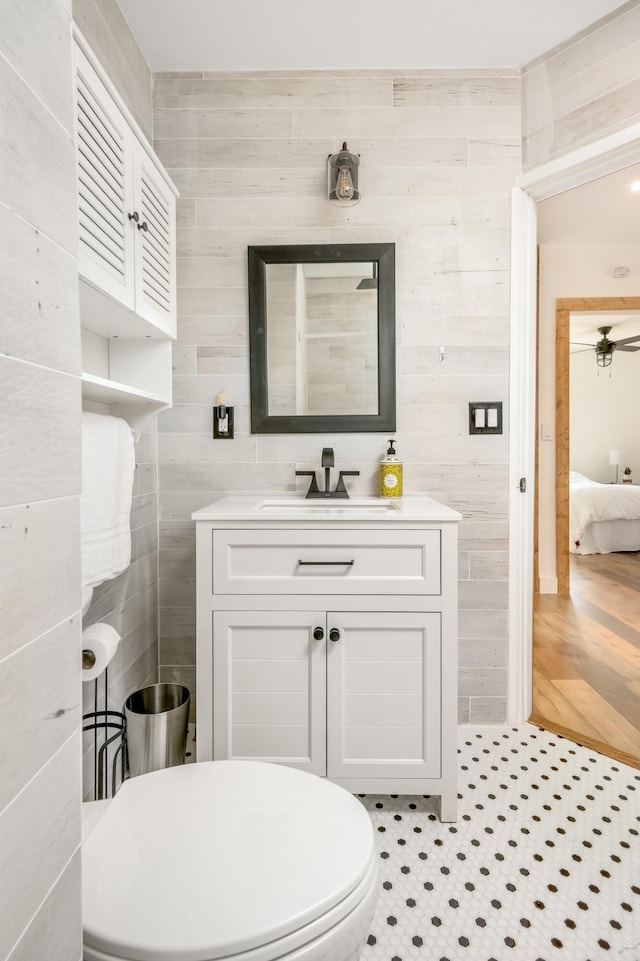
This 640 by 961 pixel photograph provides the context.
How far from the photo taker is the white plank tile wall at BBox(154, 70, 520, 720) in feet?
6.42

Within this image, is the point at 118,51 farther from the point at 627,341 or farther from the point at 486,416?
the point at 627,341

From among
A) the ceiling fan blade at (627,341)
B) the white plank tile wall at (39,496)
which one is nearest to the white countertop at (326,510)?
the white plank tile wall at (39,496)

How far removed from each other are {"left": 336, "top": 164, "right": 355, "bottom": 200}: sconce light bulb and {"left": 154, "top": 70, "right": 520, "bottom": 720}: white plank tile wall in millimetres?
128

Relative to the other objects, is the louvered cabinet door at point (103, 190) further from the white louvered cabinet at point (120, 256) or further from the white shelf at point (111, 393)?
the white shelf at point (111, 393)

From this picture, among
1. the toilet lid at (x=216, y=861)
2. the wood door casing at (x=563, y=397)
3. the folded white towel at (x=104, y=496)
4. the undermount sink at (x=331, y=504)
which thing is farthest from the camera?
the wood door casing at (x=563, y=397)

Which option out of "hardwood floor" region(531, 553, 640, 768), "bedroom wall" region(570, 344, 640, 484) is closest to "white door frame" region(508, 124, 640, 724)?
"hardwood floor" region(531, 553, 640, 768)

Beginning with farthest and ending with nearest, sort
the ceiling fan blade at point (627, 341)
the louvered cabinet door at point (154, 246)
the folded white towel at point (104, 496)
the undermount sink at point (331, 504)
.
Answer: the ceiling fan blade at point (627, 341) < the undermount sink at point (331, 504) < the louvered cabinet door at point (154, 246) < the folded white towel at point (104, 496)

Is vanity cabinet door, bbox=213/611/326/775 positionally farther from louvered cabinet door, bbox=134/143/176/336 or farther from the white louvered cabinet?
louvered cabinet door, bbox=134/143/176/336

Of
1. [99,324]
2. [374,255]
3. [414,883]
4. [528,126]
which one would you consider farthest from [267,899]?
[528,126]

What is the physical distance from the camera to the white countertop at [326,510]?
4.85ft

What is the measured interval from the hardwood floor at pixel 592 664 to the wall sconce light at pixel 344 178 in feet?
6.81

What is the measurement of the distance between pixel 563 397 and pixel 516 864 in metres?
3.21

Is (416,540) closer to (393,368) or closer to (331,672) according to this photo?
(331,672)

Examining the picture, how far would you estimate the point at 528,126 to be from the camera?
1.93 metres
